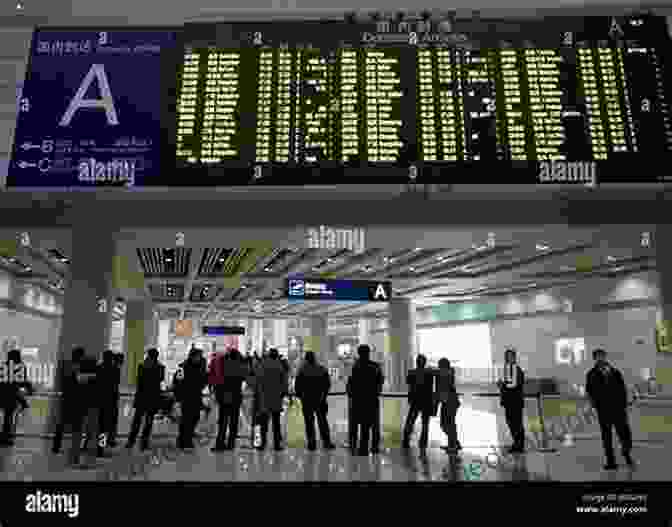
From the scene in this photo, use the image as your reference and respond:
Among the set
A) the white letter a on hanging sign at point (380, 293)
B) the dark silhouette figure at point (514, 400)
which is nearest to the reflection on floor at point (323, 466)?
the dark silhouette figure at point (514, 400)

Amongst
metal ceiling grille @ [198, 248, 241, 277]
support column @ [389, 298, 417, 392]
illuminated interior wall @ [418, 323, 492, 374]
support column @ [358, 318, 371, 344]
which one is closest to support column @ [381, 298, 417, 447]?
support column @ [389, 298, 417, 392]

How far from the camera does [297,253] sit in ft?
55.2

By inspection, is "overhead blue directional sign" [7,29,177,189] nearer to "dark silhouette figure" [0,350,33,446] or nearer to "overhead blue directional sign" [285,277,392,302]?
"dark silhouette figure" [0,350,33,446]

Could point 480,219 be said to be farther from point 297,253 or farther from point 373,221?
point 297,253

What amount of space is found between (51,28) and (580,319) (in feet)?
82.1

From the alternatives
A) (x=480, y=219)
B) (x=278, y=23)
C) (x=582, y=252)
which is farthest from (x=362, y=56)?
(x=582, y=252)

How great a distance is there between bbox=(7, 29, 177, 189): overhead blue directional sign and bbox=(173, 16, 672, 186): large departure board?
352 mm

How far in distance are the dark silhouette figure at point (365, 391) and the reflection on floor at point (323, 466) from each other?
566mm

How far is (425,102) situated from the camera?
573cm

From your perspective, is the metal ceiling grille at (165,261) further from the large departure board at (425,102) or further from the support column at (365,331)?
the support column at (365,331)

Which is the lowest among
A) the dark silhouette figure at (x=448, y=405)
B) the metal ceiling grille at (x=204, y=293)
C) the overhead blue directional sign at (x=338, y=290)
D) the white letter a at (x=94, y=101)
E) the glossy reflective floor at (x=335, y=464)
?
the glossy reflective floor at (x=335, y=464)

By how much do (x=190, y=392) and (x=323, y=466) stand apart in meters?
3.12

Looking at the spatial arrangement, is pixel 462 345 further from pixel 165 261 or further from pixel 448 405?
pixel 448 405

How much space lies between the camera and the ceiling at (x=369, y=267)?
16922 mm
